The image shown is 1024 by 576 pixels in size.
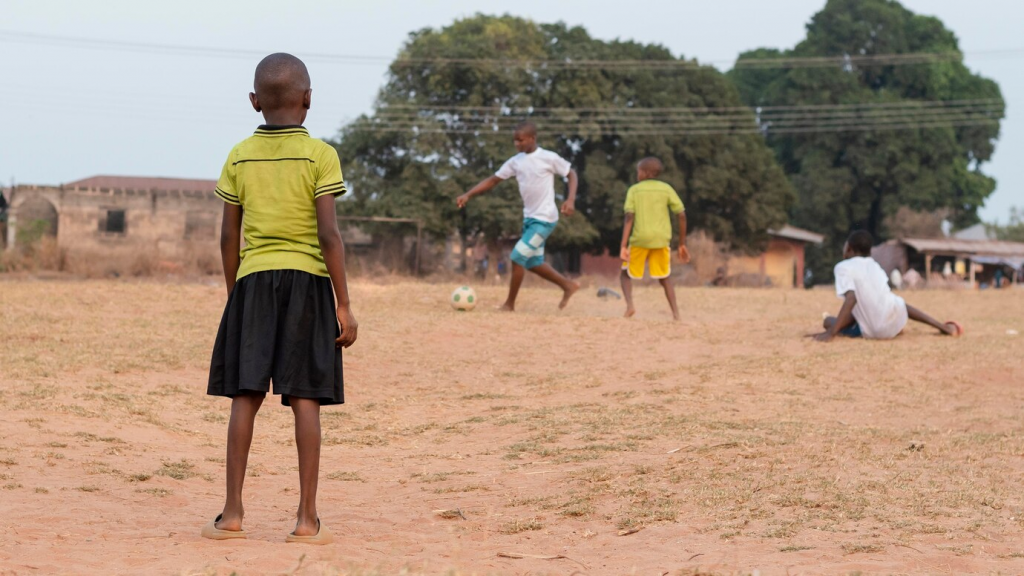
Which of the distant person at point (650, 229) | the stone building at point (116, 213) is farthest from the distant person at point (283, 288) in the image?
the stone building at point (116, 213)

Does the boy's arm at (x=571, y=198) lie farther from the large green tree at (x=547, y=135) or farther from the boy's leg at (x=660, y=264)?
the large green tree at (x=547, y=135)

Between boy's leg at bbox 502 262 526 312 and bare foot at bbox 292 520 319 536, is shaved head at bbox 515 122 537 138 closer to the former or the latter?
boy's leg at bbox 502 262 526 312

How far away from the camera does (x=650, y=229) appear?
1237 cm

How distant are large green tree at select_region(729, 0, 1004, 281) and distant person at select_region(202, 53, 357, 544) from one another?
4631cm

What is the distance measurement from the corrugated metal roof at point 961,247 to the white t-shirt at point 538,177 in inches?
1377

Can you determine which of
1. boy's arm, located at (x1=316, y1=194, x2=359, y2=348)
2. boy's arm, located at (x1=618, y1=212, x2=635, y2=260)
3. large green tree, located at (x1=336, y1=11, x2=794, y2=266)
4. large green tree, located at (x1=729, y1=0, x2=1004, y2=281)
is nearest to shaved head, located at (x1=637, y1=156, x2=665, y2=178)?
boy's arm, located at (x1=618, y1=212, x2=635, y2=260)

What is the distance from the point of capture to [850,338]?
436 inches

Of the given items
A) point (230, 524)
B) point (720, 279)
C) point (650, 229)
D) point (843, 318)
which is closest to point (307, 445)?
point (230, 524)

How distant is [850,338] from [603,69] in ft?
95.0

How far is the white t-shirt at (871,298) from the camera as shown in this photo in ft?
35.1

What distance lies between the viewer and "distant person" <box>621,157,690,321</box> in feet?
40.5

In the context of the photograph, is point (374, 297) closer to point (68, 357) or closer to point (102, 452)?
point (68, 357)

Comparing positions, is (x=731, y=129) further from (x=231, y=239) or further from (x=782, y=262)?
(x=231, y=239)

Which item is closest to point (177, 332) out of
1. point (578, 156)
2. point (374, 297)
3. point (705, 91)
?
point (374, 297)
